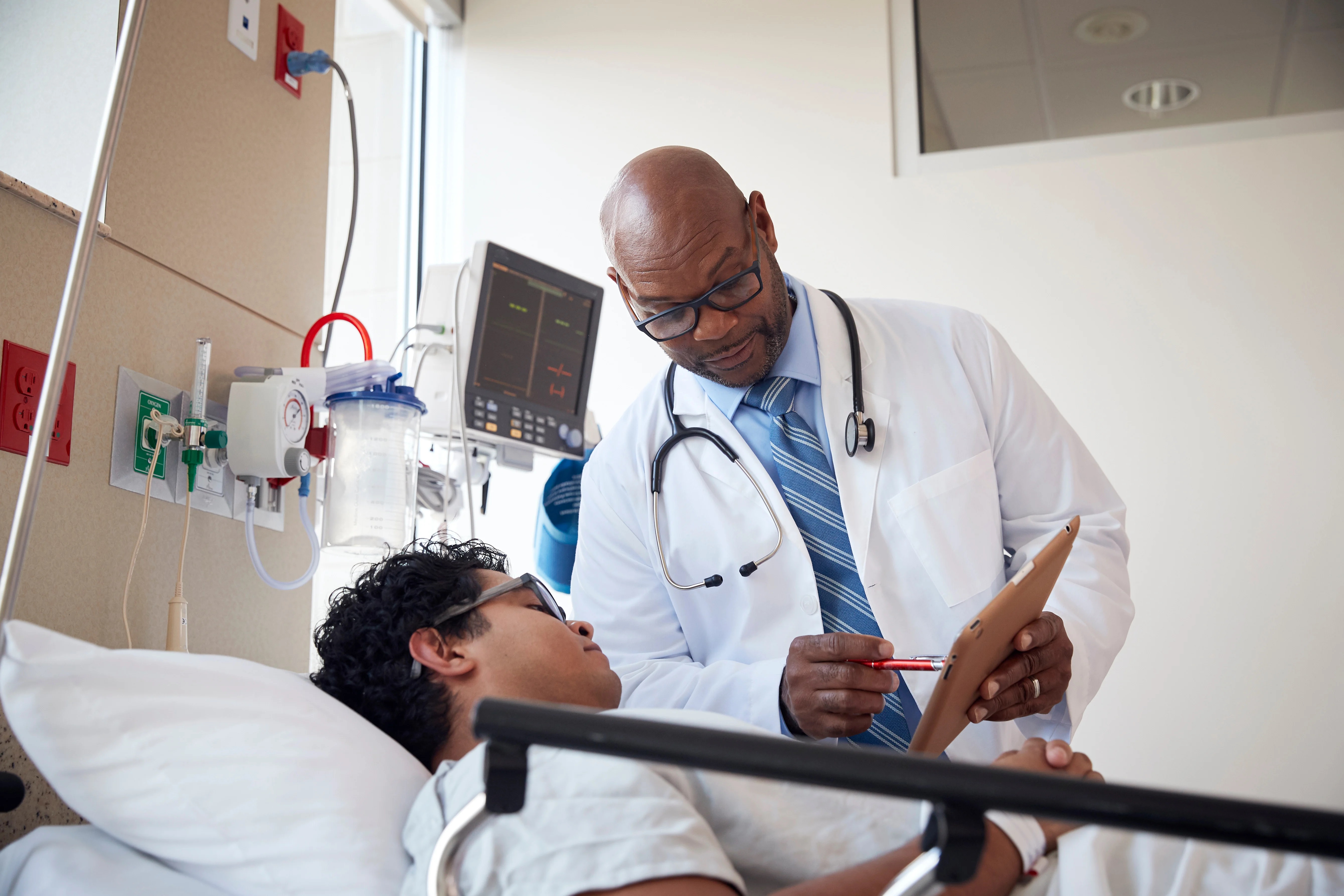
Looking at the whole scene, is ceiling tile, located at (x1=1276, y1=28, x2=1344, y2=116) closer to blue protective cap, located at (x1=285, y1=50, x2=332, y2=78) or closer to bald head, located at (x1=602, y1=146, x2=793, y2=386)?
bald head, located at (x1=602, y1=146, x2=793, y2=386)

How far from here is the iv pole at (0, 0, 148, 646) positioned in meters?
0.88

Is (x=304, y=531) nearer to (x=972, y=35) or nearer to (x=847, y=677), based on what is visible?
(x=847, y=677)

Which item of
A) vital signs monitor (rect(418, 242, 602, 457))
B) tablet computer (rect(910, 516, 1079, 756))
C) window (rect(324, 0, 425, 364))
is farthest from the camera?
window (rect(324, 0, 425, 364))

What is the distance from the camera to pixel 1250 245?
110 inches

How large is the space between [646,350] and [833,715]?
2.04m

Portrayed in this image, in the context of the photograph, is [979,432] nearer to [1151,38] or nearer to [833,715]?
[833,715]

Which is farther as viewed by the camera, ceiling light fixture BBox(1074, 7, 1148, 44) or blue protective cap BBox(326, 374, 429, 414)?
ceiling light fixture BBox(1074, 7, 1148, 44)

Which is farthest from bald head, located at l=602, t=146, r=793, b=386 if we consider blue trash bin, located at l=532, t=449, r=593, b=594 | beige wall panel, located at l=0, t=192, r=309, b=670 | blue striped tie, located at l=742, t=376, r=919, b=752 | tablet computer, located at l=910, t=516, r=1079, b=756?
blue trash bin, located at l=532, t=449, r=593, b=594

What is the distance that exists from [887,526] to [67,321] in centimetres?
115

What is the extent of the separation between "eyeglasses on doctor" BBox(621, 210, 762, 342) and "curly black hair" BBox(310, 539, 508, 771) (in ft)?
1.47

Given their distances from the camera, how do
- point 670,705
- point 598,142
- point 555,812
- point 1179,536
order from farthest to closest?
point 598,142 < point 1179,536 < point 670,705 < point 555,812

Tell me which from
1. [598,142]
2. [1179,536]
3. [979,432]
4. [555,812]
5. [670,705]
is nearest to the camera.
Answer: [555,812]

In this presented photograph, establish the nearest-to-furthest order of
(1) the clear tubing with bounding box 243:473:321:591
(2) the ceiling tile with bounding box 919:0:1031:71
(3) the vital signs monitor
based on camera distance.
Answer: (1) the clear tubing with bounding box 243:473:321:591, (3) the vital signs monitor, (2) the ceiling tile with bounding box 919:0:1031:71

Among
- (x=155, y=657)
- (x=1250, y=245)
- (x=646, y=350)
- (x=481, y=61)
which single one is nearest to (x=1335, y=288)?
(x=1250, y=245)
